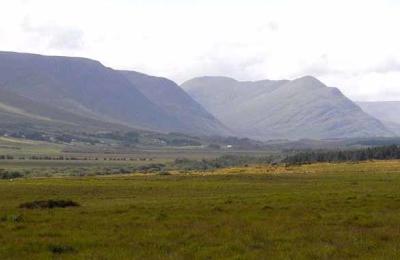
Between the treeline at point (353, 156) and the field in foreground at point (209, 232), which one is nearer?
the field in foreground at point (209, 232)

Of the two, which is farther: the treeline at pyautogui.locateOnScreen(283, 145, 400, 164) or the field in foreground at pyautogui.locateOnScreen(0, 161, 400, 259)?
the treeline at pyautogui.locateOnScreen(283, 145, 400, 164)

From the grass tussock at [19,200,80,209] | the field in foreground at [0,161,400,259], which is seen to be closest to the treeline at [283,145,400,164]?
the grass tussock at [19,200,80,209]

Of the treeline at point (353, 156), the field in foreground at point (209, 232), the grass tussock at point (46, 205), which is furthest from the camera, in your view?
the treeline at point (353, 156)

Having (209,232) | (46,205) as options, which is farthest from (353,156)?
(209,232)

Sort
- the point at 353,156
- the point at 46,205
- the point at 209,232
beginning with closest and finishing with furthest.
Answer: the point at 209,232, the point at 46,205, the point at 353,156

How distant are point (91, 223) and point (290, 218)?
30.3ft

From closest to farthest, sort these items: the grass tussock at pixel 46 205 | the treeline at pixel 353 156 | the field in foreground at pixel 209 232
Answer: the field in foreground at pixel 209 232 < the grass tussock at pixel 46 205 < the treeline at pixel 353 156

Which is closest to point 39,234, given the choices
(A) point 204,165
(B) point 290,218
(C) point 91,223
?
(C) point 91,223

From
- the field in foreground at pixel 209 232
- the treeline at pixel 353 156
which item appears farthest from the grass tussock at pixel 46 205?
the treeline at pixel 353 156

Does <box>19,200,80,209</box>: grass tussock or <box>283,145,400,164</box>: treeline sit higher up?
<box>283,145,400,164</box>: treeline

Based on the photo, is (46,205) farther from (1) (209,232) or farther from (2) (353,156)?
A: (2) (353,156)

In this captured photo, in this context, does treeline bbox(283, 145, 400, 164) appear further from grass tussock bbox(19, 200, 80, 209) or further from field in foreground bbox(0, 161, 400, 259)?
field in foreground bbox(0, 161, 400, 259)

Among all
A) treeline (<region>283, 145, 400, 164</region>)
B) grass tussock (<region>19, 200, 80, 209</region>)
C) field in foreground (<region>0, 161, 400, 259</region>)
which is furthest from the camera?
treeline (<region>283, 145, 400, 164</region>)

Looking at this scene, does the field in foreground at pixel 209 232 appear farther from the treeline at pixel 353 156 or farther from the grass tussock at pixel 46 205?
the treeline at pixel 353 156
